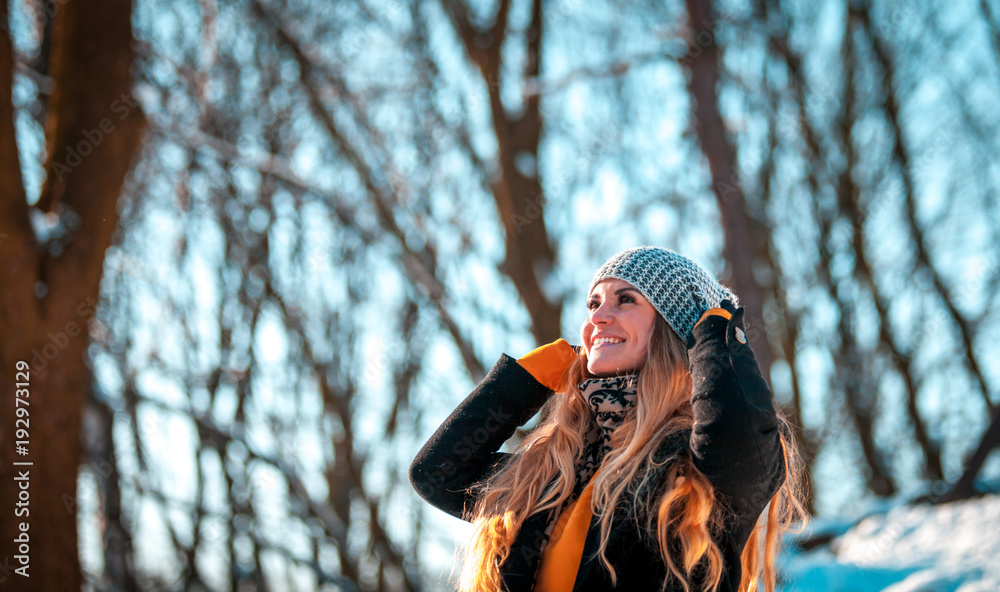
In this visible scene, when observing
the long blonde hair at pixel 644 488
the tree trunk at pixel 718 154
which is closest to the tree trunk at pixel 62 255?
the long blonde hair at pixel 644 488

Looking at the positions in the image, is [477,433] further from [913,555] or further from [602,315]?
[913,555]

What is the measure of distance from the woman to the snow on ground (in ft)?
4.99

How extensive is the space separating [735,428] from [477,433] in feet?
2.48

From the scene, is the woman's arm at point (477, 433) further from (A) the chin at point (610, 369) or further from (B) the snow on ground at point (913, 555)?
(B) the snow on ground at point (913, 555)

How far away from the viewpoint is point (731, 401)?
1.53 metres

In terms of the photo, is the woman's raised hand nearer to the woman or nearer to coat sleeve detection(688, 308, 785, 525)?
the woman

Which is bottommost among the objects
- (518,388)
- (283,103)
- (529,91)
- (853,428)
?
(853,428)

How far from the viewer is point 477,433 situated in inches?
78.7

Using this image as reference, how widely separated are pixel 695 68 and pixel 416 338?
6392mm

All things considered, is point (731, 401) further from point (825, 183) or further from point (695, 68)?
point (825, 183)

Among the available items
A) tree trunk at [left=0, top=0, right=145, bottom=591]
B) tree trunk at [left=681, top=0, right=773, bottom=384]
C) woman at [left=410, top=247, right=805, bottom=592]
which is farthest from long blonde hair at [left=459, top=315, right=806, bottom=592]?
tree trunk at [left=681, top=0, right=773, bottom=384]

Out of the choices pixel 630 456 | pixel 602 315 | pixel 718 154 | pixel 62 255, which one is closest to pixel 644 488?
pixel 630 456

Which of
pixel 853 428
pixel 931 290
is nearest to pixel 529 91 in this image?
pixel 931 290

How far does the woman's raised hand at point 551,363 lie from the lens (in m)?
2.07
